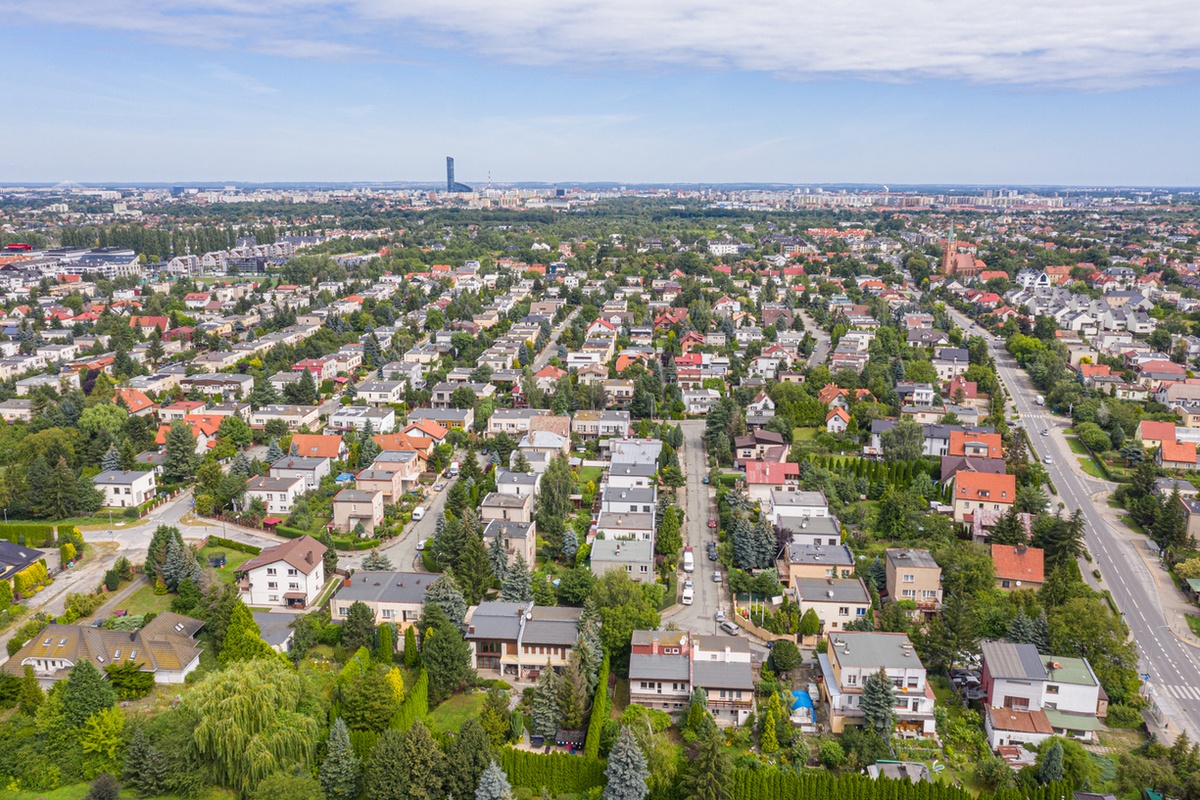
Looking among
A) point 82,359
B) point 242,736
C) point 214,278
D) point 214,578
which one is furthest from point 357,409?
point 214,278

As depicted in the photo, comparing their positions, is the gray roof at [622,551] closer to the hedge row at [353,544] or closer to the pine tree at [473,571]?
the pine tree at [473,571]

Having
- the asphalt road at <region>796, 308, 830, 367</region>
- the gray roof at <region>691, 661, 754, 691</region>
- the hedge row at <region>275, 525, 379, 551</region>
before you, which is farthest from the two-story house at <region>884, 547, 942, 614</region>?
the asphalt road at <region>796, 308, 830, 367</region>

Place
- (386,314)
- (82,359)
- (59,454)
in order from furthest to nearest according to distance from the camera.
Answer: (386,314)
(82,359)
(59,454)

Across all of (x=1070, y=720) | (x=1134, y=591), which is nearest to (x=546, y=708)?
(x=1070, y=720)

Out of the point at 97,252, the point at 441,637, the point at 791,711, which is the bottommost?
the point at 791,711

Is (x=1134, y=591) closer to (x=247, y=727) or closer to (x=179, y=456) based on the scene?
(x=247, y=727)

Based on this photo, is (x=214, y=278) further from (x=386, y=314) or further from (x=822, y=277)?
(x=822, y=277)
